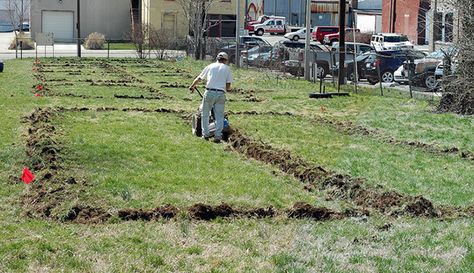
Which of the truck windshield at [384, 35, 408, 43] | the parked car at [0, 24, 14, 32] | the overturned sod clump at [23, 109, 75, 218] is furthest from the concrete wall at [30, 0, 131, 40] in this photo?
the overturned sod clump at [23, 109, 75, 218]

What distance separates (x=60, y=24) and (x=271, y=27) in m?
21.5

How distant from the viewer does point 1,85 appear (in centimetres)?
3069

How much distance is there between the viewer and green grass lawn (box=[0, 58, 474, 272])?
28.0 feet

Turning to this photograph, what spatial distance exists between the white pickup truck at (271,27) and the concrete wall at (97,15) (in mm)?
13120

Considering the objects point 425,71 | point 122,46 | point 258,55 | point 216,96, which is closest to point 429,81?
point 425,71

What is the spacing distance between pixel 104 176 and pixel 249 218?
3090mm

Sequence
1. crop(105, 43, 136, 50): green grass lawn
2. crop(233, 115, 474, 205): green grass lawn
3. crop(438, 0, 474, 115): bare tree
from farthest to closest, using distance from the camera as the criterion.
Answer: crop(105, 43, 136, 50): green grass lawn, crop(438, 0, 474, 115): bare tree, crop(233, 115, 474, 205): green grass lawn

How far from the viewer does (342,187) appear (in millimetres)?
12508

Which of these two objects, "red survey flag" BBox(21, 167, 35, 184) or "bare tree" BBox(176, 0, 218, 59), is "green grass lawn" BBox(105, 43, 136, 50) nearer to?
"bare tree" BBox(176, 0, 218, 59)

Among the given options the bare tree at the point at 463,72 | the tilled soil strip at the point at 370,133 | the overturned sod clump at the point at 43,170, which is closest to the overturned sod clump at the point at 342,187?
the tilled soil strip at the point at 370,133

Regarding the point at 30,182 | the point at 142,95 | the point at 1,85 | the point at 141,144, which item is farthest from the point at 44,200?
the point at 1,85

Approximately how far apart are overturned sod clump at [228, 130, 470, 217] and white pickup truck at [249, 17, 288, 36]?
7207 cm

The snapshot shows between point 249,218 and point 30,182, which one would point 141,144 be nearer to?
point 30,182

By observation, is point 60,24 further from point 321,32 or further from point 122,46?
point 321,32
